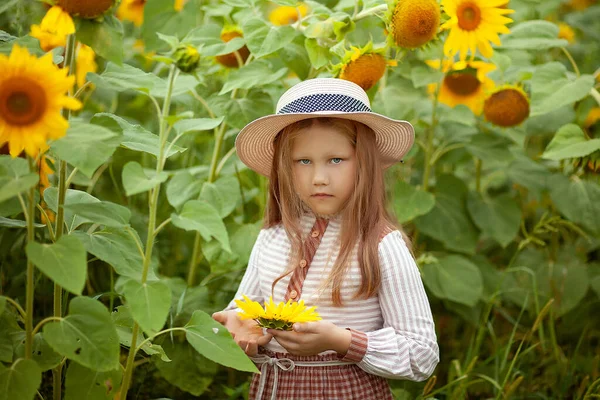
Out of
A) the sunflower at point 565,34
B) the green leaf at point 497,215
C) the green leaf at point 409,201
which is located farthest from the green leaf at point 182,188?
the sunflower at point 565,34

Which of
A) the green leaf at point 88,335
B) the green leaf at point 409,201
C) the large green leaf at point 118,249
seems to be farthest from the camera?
the green leaf at point 409,201

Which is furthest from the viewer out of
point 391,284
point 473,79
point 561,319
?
point 561,319

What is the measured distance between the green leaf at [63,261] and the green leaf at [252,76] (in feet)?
2.67

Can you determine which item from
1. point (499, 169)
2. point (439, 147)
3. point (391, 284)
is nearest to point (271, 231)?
point (391, 284)

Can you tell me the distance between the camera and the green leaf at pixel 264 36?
1951 millimetres

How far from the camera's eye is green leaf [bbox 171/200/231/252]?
1.33m

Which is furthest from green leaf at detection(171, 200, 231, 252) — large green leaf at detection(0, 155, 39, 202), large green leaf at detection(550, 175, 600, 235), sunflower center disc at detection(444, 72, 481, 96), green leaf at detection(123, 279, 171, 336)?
large green leaf at detection(550, 175, 600, 235)

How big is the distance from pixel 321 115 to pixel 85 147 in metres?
0.50

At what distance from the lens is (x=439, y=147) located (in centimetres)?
258

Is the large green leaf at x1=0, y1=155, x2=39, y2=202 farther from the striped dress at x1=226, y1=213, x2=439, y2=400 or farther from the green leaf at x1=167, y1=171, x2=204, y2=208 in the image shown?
the green leaf at x1=167, y1=171, x2=204, y2=208

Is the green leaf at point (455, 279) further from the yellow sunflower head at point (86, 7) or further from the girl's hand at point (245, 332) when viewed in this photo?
the yellow sunflower head at point (86, 7)

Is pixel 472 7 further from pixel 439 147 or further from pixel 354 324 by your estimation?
pixel 354 324

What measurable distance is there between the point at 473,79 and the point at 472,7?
49cm

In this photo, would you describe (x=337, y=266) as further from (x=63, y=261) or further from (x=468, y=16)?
(x=468, y=16)
